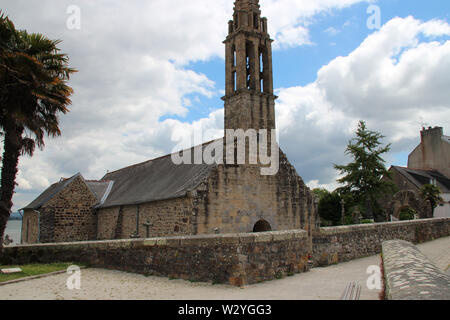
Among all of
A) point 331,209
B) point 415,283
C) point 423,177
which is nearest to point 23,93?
point 415,283

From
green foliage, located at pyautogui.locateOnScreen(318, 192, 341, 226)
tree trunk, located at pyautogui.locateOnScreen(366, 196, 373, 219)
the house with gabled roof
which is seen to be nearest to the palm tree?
the house with gabled roof

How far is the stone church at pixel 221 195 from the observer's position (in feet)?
51.2

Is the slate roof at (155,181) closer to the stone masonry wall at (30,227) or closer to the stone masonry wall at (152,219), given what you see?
the stone masonry wall at (152,219)

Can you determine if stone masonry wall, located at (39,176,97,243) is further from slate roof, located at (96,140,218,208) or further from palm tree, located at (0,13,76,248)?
palm tree, located at (0,13,76,248)

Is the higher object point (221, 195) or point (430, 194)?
point (430, 194)

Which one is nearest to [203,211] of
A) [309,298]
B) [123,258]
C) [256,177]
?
[256,177]

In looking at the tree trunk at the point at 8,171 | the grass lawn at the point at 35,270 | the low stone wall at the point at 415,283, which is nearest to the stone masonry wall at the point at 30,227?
the tree trunk at the point at 8,171

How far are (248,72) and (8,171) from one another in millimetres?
12299

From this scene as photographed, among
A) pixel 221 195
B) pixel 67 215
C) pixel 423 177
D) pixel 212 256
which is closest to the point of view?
pixel 212 256

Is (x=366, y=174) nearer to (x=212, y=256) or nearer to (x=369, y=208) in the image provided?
(x=369, y=208)

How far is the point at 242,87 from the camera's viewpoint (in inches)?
716

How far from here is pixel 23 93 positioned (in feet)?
40.8

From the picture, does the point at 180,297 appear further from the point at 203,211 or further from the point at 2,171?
the point at 2,171

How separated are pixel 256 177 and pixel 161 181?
5.70m
